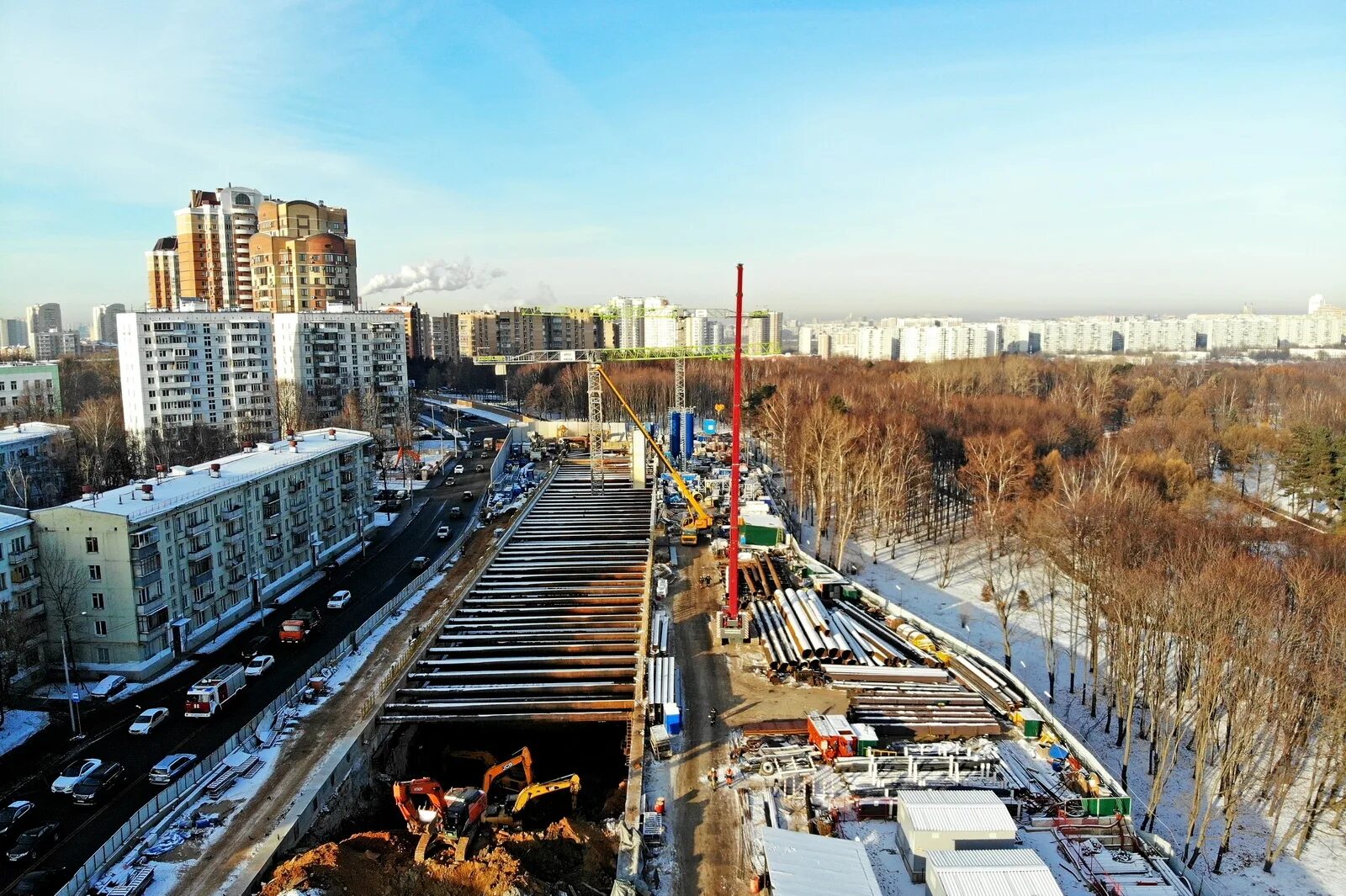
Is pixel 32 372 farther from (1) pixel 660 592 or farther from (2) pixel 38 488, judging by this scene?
(1) pixel 660 592

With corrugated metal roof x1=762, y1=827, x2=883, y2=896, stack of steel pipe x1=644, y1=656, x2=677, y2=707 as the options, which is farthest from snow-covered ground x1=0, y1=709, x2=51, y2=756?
corrugated metal roof x1=762, y1=827, x2=883, y2=896

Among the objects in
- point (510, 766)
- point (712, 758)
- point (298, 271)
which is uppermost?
point (298, 271)

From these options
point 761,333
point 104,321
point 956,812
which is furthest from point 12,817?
point 104,321

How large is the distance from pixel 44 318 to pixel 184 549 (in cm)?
17240

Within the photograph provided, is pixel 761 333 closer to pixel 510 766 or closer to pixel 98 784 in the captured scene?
pixel 510 766

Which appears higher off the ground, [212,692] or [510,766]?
[212,692]

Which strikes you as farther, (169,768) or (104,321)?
(104,321)

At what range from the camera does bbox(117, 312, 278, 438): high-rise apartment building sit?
42594mm

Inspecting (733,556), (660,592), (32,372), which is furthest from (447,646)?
(32,372)

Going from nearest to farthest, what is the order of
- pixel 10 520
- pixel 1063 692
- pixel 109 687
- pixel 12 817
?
pixel 12 817, pixel 109 687, pixel 10 520, pixel 1063 692

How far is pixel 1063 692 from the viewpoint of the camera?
20.3m

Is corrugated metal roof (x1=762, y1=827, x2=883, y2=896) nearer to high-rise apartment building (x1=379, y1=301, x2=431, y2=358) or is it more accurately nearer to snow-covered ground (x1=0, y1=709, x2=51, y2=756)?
snow-covered ground (x1=0, y1=709, x2=51, y2=756)

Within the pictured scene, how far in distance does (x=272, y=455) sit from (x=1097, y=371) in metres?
63.6

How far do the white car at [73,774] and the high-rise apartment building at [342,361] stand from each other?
32.8 metres
